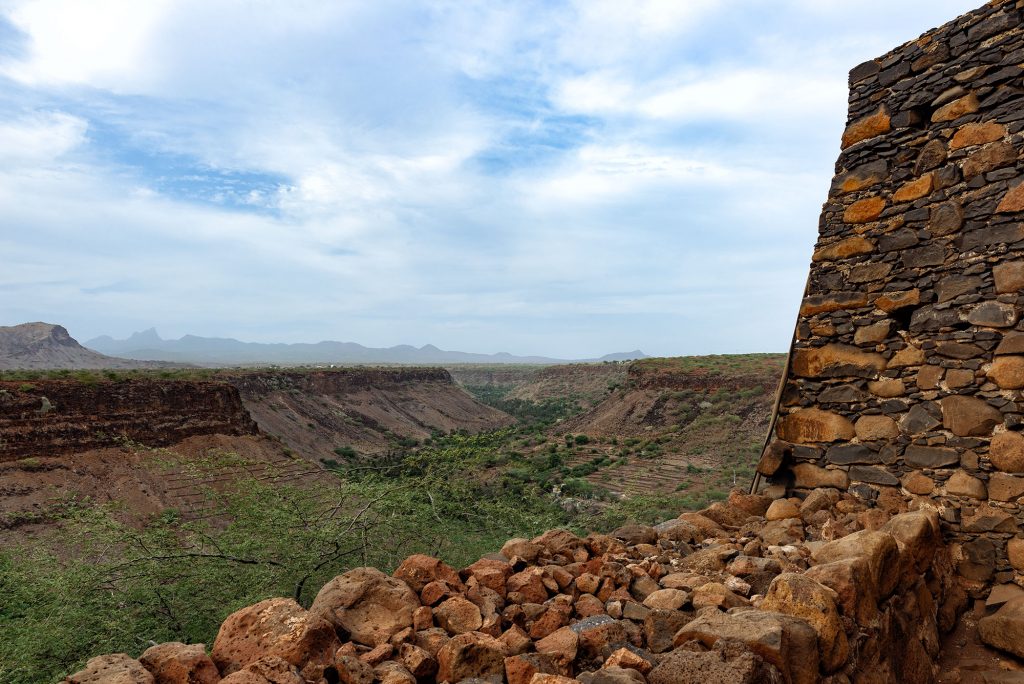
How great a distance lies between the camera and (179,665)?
2510mm

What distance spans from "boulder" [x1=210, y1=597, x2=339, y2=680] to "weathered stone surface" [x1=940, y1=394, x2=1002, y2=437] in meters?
5.77

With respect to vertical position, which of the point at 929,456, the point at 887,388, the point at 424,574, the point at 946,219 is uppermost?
the point at 946,219

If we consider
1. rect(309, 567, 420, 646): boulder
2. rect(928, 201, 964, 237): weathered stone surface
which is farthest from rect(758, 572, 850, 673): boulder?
rect(928, 201, 964, 237): weathered stone surface

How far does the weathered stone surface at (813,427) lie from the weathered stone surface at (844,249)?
1.81 meters

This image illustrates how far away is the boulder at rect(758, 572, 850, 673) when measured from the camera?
3.17 meters

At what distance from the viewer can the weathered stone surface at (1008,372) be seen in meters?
5.00

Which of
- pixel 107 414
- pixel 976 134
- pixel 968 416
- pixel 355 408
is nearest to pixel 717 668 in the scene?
pixel 968 416

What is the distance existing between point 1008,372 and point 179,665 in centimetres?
668

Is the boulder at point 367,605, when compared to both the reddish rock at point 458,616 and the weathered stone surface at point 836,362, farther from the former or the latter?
the weathered stone surface at point 836,362

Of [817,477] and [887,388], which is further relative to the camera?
[817,477]

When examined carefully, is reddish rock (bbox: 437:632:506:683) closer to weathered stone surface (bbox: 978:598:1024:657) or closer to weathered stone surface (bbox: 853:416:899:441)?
weathered stone surface (bbox: 978:598:1024:657)

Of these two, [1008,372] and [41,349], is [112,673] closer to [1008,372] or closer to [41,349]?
[1008,372]

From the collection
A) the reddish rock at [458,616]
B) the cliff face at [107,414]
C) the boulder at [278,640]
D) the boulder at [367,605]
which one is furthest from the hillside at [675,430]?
the boulder at [278,640]

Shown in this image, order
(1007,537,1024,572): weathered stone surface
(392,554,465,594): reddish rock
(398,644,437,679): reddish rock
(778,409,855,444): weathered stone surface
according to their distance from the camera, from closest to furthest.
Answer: (398,644,437,679): reddish rock < (392,554,465,594): reddish rock < (1007,537,1024,572): weathered stone surface < (778,409,855,444): weathered stone surface
